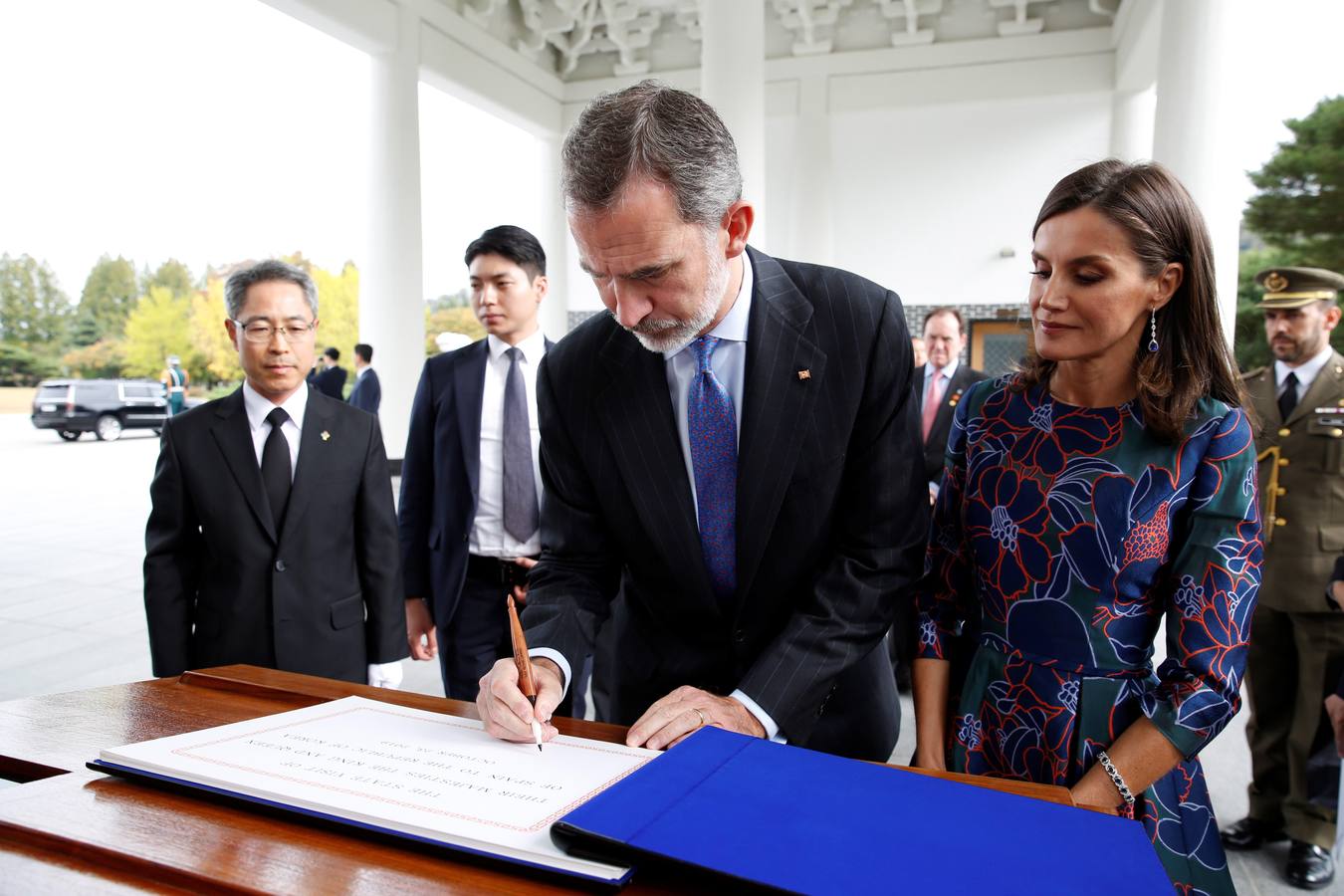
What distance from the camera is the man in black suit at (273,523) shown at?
2279mm

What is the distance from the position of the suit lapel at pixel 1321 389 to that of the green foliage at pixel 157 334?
28.3 ft

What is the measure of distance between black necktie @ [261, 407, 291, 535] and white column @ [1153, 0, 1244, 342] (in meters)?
6.55

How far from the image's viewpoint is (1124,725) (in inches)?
52.2

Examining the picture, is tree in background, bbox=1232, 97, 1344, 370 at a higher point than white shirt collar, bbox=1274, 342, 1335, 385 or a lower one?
higher

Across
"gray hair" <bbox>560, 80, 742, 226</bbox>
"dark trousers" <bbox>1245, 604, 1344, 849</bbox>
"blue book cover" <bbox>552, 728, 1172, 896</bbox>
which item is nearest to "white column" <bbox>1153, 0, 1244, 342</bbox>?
"dark trousers" <bbox>1245, 604, 1344, 849</bbox>

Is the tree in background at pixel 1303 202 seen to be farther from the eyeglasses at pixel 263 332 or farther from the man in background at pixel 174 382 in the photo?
the man in background at pixel 174 382

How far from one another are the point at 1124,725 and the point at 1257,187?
11541 mm

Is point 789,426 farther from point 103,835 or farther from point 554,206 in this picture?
point 554,206

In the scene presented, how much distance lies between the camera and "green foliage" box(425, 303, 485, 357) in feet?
39.2

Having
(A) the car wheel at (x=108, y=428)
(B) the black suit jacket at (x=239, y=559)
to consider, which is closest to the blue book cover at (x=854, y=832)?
(B) the black suit jacket at (x=239, y=559)

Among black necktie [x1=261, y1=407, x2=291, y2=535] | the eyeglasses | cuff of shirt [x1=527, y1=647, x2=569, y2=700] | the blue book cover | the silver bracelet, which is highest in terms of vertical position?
the eyeglasses

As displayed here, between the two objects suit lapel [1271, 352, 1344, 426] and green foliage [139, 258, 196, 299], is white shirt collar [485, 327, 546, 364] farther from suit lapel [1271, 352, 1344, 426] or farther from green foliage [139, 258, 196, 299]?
green foliage [139, 258, 196, 299]

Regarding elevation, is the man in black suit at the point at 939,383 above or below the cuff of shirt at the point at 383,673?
above

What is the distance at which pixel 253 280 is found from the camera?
2.43 m
